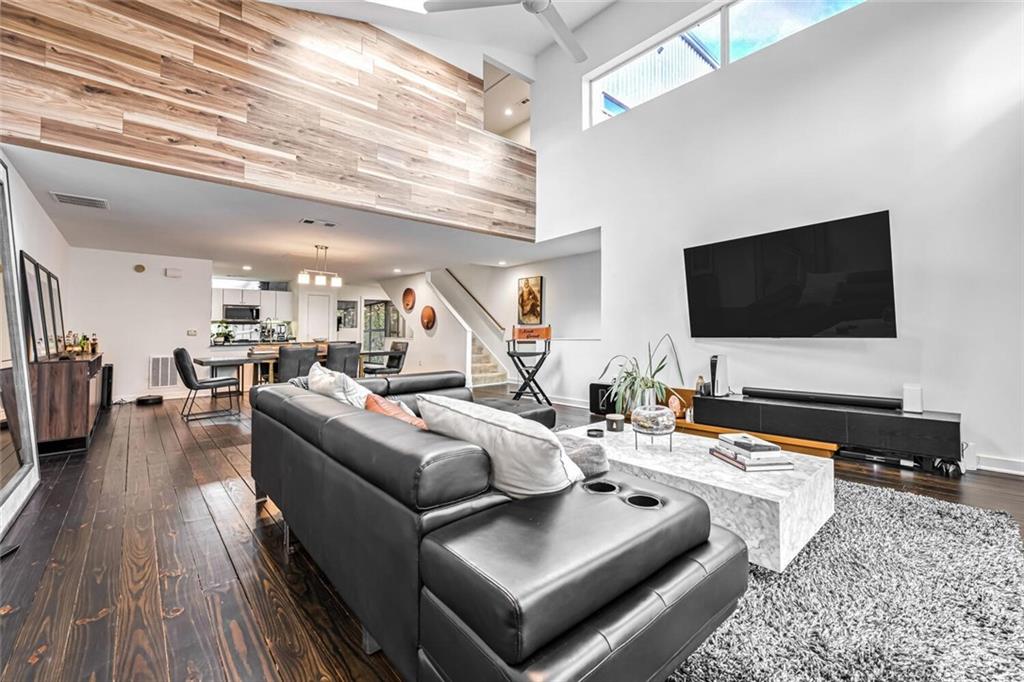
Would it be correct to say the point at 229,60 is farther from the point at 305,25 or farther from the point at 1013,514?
the point at 1013,514

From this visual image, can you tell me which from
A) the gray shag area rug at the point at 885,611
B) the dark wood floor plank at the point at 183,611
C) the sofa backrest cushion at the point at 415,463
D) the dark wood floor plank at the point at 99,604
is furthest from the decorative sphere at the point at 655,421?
the dark wood floor plank at the point at 99,604

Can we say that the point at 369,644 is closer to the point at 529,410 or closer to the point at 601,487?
the point at 601,487

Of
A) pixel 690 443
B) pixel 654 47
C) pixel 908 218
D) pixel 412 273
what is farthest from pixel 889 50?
pixel 412 273

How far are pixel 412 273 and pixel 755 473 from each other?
27.9ft

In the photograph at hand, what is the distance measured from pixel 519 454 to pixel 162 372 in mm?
7745

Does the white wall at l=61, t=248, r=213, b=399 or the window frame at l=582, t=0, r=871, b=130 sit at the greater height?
the window frame at l=582, t=0, r=871, b=130

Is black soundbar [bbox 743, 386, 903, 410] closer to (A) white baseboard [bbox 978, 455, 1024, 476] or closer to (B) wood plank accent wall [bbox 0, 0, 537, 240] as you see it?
(A) white baseboard [bbox 978, 455, 1024, 476]

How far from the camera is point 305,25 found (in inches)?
168

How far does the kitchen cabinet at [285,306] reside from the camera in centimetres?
1024

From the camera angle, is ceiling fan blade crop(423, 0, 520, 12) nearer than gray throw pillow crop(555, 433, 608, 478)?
No

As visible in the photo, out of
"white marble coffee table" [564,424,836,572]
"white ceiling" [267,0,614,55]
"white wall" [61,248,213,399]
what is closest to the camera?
"white marble coffee table" [564,424,836,572]

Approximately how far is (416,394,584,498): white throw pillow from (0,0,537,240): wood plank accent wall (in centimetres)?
387

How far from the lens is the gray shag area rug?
1.30 metres

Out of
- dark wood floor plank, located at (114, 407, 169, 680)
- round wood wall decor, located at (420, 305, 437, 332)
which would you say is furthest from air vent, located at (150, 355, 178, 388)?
dark wood floor plank, located at (114, 407, 169, 680)
